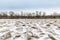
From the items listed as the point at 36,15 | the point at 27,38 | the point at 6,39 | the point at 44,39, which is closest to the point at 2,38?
the point at 6,39

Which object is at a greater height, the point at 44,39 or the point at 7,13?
the point at 7,13

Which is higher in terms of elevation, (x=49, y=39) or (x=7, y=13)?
(x=7, y=13)

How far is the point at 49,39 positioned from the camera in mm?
1132

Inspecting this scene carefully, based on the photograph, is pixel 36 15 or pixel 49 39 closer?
pixel 49 39

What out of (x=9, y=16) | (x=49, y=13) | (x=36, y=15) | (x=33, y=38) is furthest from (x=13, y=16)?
(x=33, y=38)

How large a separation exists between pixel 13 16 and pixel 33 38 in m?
1.74

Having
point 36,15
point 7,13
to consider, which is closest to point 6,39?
point 36,15

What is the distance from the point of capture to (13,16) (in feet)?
9.34

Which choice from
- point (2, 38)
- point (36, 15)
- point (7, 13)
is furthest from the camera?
point (7, 13)

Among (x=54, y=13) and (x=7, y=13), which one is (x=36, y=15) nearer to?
(x=54, y=13)

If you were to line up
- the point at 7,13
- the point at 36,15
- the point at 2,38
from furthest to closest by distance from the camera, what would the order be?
the point at 7,13 → the point at 36,15 → the point at 2,38

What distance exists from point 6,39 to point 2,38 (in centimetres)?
4

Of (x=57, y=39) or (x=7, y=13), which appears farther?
(x=7, y=13)

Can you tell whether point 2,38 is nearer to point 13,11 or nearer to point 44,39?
point 44,39
